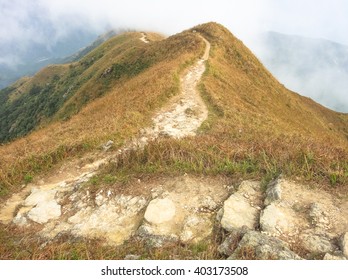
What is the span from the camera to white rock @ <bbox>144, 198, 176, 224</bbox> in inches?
340

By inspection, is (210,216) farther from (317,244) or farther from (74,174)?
(74,174)

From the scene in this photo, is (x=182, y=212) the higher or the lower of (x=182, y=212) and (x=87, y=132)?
the higher

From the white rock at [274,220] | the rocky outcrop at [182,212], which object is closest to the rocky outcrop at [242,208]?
the white rock at [274,220]

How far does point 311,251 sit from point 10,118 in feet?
444

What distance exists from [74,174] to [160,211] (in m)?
5.66

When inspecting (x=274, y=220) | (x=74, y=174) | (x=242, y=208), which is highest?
(x=274, y=220)

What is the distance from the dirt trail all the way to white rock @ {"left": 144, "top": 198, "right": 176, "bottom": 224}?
9.78 feet

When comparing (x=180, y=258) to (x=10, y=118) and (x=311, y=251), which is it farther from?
Answer: (x=10, y=118)

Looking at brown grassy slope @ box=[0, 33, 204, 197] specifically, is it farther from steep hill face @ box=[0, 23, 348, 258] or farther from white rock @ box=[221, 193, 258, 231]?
white rock @ box=[221, 193, 258, 231]

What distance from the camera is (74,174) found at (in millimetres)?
13281

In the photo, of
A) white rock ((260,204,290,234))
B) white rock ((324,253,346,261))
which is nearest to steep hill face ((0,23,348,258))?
white rock ((260,204,290,234))

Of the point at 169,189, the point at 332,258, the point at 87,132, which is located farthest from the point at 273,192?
the point at 87,132

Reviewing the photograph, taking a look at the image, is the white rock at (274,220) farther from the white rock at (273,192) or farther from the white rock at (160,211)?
the white rock at (160,211)

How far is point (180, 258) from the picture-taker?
23.0 feet
